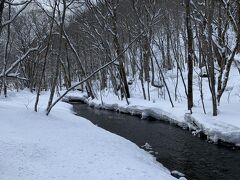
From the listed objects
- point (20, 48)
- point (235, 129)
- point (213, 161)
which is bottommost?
point (213, 161)

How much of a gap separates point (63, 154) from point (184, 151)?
516cm

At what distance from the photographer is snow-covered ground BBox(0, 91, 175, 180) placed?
830cm

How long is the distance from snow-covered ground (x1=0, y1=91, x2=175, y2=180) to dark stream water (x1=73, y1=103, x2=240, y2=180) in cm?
97

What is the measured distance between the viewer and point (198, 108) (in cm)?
1942

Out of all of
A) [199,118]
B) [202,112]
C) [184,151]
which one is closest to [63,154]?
[184,151]

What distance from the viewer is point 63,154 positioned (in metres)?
10.0

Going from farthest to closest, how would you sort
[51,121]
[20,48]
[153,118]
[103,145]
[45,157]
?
1. [20,48]
2. [153,118]
3. [51,121]
4. [103,145]
5. [45,157]

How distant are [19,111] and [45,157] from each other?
6.00 meters

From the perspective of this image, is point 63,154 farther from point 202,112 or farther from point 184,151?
point 202,112

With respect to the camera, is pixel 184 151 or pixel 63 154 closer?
pixel 63 154

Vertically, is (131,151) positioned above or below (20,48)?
below

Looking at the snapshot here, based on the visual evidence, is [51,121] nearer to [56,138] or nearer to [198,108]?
[56,138]

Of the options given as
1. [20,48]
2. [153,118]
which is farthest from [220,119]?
[20,48]

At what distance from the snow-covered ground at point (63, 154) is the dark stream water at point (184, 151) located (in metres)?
0.97
